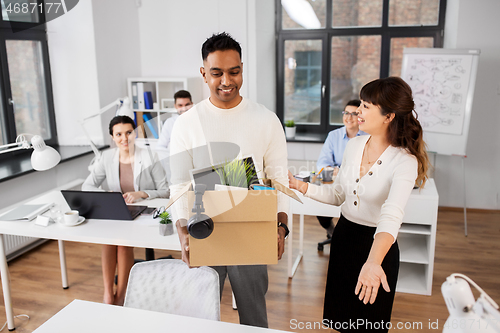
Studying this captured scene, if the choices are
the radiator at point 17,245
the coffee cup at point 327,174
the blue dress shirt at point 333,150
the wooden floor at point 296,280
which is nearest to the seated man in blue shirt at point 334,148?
the blue dress shirt at point 333,150

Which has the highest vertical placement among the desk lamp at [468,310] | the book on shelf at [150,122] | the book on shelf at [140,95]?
the book on shelf at [140,95]

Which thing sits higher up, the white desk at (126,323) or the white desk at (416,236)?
the white desk at (126,323)

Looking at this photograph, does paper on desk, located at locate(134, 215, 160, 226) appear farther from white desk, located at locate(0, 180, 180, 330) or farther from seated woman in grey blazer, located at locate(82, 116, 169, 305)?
seated woman in grey blazer, located at locate(82, 116, 169, 305)

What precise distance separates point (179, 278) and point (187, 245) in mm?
340

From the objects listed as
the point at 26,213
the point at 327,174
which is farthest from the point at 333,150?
the point at 26,213

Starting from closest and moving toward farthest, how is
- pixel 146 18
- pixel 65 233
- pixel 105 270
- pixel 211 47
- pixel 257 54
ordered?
pixel 211 47 < pixel 65 233 < pixel 105 270 < pixel 257 54 < pixel 146 18

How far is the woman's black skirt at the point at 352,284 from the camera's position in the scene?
1.86 m

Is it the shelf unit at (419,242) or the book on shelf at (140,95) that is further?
the book on shelf at (140,95)

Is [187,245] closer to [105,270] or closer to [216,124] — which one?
[216,124]

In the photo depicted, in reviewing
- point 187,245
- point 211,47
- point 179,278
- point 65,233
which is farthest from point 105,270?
point 211,47

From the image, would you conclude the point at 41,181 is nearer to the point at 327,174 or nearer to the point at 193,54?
the point at 193,54

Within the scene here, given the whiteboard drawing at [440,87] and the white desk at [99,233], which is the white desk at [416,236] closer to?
the white desk at [99,233]

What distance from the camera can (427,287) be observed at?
2.99 metres

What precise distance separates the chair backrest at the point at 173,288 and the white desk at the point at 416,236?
3.45 ft
